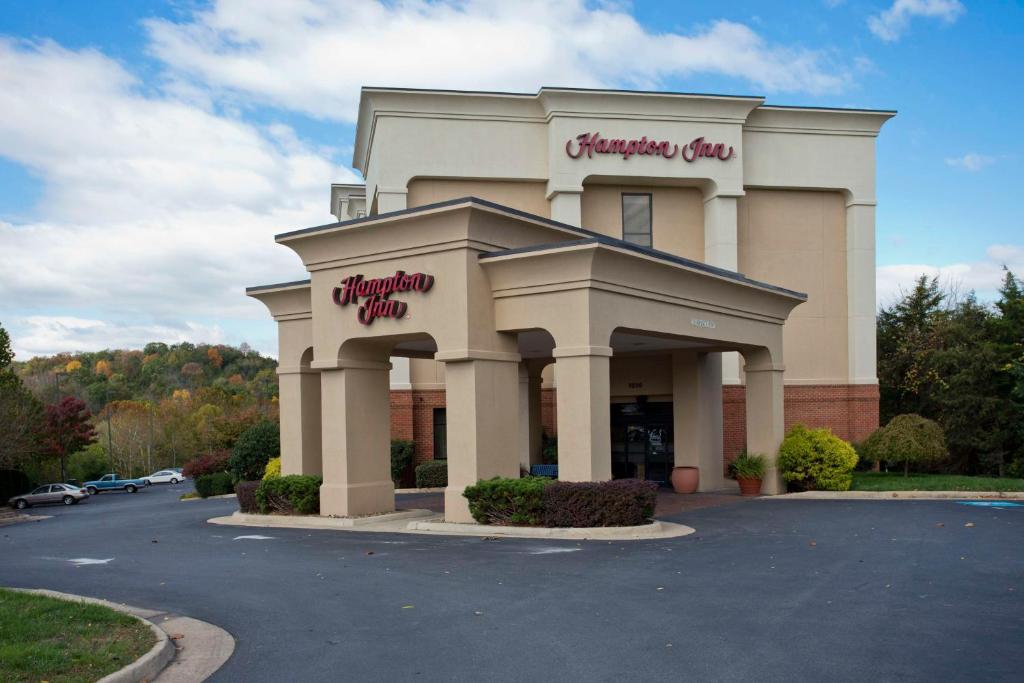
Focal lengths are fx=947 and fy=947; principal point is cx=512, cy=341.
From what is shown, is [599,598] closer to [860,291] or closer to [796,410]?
[796,410]

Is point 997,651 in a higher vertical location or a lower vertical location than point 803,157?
lower

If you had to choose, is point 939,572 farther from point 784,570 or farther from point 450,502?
point 450,502

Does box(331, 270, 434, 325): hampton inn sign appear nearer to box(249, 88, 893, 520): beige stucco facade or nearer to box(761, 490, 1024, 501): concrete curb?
box(249, 88, 893, 520): beige stucco facade

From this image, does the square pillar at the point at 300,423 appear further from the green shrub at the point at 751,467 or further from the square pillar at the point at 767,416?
the square pillar at the point at 767,416

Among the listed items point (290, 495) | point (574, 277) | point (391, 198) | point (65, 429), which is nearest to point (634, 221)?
point (391, 198)

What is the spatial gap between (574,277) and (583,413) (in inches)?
107

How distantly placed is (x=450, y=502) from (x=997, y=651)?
12.4m

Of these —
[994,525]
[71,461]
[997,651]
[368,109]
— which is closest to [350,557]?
[997,651]

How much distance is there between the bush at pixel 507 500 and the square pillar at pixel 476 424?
17.9 inches

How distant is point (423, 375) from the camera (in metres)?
33.8

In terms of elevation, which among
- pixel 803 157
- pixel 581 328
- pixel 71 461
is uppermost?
pixel 803 157

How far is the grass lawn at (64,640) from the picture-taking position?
8125 mm

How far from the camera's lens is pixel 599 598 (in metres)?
11.4

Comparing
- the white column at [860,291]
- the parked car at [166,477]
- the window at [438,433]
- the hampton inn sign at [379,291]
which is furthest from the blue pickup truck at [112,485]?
the hampton inn sign at [379,291]
